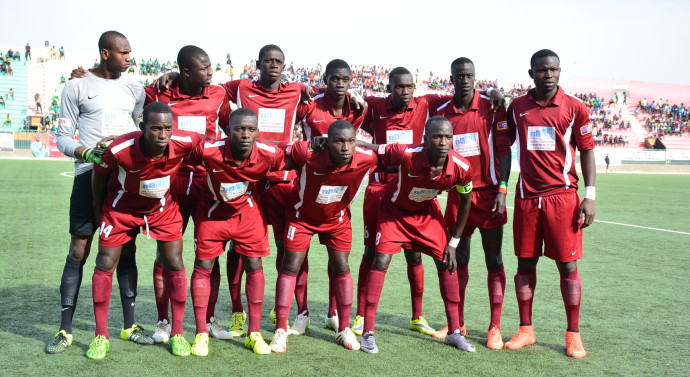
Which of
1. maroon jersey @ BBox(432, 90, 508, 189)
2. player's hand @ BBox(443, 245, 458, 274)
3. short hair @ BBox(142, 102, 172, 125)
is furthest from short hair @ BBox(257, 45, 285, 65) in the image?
player's hand @ BBox(443, 245, 458, 274)

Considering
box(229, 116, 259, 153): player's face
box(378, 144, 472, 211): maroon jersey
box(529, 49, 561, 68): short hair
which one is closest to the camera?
box(229, 116, 259, 153): player's face

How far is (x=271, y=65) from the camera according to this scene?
554cm

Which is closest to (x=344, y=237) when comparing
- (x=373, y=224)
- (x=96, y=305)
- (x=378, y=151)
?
(x=373, y=224)

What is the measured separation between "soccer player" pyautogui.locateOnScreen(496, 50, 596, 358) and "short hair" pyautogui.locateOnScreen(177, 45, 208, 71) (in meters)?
2.74

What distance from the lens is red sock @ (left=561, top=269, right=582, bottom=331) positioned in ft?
16.9

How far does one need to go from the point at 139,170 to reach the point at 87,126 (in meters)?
0.78

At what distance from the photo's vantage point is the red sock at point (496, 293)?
5.38 metres

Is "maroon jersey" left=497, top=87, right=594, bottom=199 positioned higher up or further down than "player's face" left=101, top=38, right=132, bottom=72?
further down

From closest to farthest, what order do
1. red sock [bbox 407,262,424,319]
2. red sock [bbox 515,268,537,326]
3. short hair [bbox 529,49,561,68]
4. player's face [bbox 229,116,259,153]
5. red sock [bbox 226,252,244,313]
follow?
player's face [bbox 229,116,259,153], short hair [bbox 529,49,561,68], red sock [bbox 515,268,537,326], red sock [bbox 226,252,244,313], red sock [bbox 407,262,424,319]

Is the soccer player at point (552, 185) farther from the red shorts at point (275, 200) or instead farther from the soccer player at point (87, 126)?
the soccer player at point (87, 126)

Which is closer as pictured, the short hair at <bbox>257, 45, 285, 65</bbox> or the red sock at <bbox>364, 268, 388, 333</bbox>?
the red sock at <bbox>364, 268, 388, 333</bbox>

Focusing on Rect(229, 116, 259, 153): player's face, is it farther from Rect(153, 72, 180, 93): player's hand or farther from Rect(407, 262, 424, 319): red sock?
Rect(407, 262, 424, 319): red sock

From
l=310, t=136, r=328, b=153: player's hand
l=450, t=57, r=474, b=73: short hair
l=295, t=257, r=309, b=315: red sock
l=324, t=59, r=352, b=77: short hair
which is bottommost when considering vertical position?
l=295, t=257, r=309, b=315: red sock

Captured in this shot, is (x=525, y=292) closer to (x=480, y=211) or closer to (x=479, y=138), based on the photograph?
(x=480, y=211)
